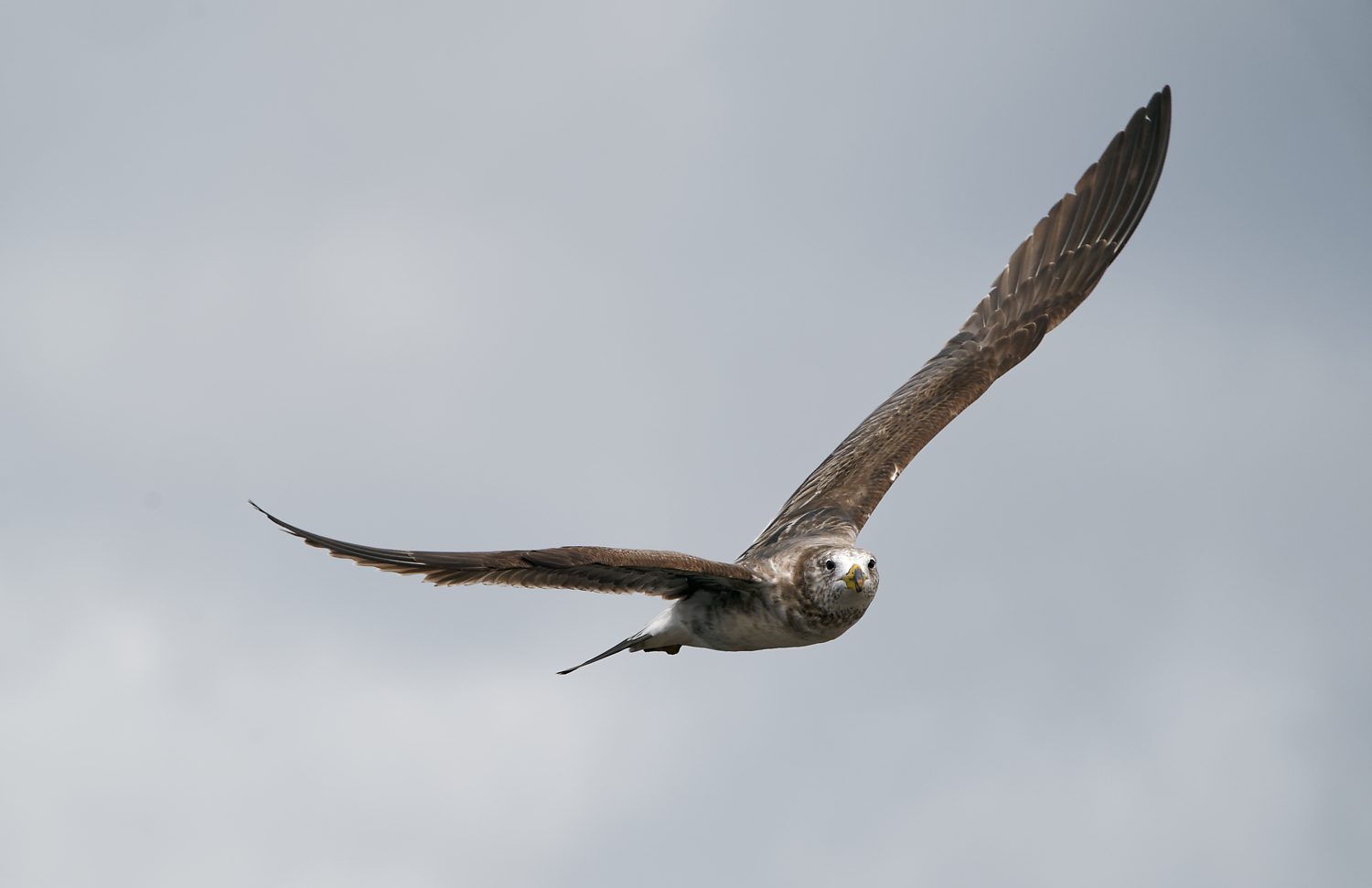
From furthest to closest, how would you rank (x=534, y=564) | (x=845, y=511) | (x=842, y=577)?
(x=845, y=511), (x=842, y=577), (x=534, y=564)

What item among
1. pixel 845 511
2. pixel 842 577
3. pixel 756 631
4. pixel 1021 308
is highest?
pixel 1021 308

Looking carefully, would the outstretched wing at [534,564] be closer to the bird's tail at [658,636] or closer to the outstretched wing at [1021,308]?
the bird's tail at [658,636]

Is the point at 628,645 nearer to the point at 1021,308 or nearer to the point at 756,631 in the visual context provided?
the point at 756,631

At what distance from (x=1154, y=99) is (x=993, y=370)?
4293 millimetres

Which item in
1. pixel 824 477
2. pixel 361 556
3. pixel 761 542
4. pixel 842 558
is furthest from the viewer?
pixel 824 477

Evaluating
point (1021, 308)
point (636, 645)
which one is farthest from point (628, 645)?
point (1021, 308)

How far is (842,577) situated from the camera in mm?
16688

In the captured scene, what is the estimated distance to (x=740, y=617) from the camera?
1739 centimetres

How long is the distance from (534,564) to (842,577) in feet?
10.8

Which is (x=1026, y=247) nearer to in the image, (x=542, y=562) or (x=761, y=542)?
(x=761, y=542)

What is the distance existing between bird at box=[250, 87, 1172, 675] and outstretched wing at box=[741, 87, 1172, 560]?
0.02 m

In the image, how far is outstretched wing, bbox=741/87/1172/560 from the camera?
21.1 m

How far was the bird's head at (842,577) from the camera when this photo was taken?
16.7 metres

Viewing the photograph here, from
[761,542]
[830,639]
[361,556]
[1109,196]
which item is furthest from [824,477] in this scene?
[361,556]
